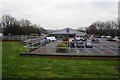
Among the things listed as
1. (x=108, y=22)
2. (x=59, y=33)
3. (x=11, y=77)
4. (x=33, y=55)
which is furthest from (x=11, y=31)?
(x=108, y=22)

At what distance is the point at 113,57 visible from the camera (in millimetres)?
13945

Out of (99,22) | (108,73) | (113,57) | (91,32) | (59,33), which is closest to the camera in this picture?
(108,73)

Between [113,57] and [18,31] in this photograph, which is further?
[18,31]

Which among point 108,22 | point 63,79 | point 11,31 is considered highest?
point 108,22

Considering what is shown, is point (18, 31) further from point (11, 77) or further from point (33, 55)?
point (11, 77)

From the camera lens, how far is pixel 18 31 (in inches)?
2025

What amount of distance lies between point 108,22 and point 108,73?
77584mm

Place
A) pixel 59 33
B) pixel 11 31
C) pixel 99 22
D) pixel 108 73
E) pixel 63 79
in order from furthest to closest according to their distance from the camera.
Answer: pixel 99 22, pixel 59 33, pixel 11 31, pixel 108 73, pixel 63 79

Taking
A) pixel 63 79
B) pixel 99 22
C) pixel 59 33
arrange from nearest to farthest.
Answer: pixel 63 79, pixel 59 33, pixel 99 22

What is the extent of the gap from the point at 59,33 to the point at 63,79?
53.9 metres

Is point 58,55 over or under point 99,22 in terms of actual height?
under

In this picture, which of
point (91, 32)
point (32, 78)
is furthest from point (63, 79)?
point (91, 32)

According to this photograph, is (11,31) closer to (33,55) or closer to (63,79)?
(33,55)

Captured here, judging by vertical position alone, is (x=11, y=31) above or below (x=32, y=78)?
above
